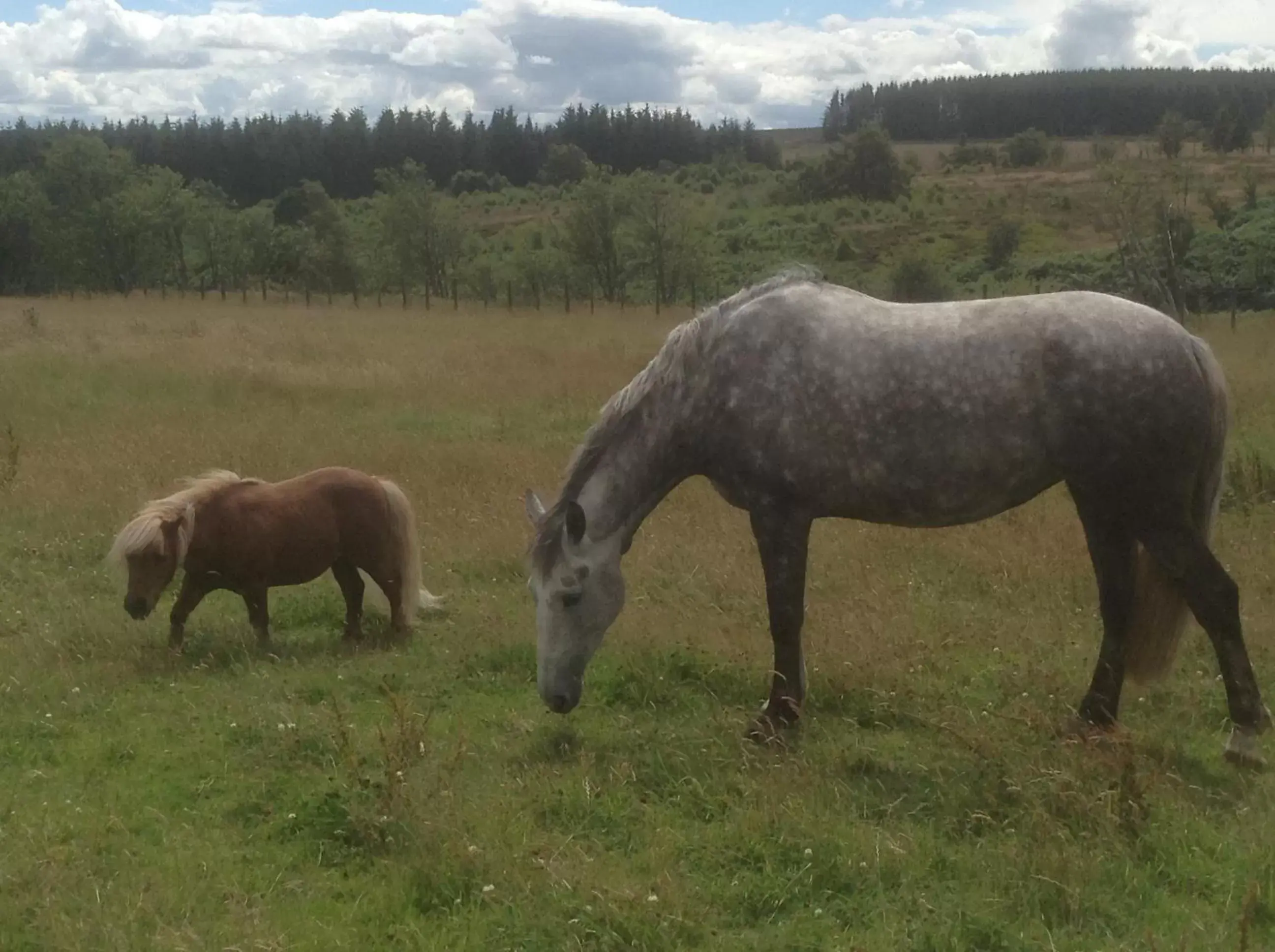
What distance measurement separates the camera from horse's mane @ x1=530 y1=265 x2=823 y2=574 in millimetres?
4926

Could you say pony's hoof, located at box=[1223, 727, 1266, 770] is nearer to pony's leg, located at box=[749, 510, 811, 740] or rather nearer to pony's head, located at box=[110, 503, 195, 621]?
pony's leg, located at box=[749, 510, 811, 740]

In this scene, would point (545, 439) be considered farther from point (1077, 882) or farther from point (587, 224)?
point (587, 224)

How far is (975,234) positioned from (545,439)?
4207 centimetres

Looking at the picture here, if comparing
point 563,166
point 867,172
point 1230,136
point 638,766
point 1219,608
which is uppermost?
point 1230,136

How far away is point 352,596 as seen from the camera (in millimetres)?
6621

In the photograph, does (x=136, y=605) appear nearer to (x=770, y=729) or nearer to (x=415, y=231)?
(x=770, y=729)

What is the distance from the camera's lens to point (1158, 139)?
211 ft

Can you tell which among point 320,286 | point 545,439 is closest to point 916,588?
point 545,439

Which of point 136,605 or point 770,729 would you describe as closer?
point 770,729

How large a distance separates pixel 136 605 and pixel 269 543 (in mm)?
823

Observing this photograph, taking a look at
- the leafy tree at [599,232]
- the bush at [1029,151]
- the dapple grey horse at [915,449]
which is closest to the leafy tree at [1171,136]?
the bush at [1029,151]

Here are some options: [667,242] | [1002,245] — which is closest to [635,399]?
[667,242]

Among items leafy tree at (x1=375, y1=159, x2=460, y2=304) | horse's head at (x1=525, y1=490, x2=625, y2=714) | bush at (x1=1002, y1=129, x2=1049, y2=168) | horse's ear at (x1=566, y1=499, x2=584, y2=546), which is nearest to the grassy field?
horse's head at (x1=525, y1=490, x2=625, y2=714)

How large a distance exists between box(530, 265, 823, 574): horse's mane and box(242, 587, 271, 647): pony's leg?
2.31m
